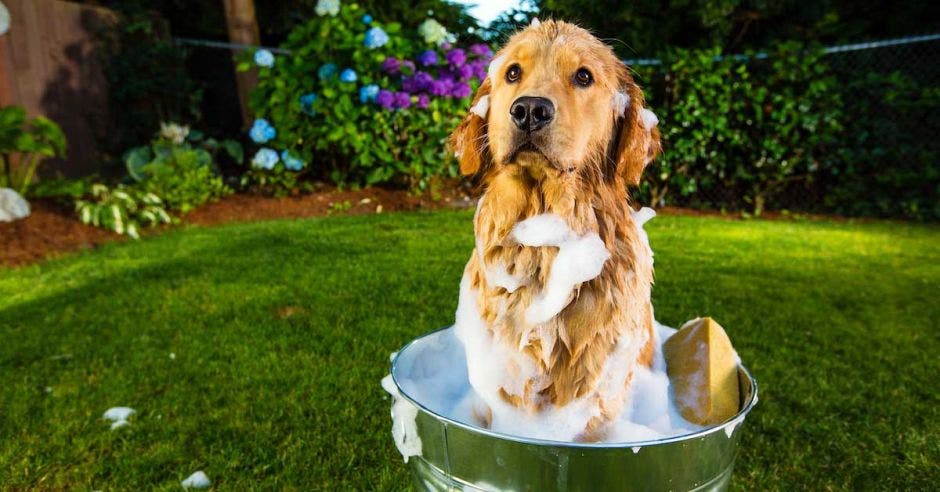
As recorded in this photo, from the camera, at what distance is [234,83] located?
993 centimetres

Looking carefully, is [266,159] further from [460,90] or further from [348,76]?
[460,90]

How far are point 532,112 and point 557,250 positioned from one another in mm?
354

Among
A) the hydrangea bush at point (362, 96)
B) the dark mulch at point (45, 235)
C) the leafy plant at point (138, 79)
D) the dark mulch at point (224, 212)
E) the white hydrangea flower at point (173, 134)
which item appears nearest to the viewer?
the dark mulch at point (45, 235)

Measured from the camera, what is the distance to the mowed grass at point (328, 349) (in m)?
2.44

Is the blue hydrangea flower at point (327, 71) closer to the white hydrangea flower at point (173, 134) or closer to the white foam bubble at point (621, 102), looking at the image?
the white hydrangea flower at point (173, 134)

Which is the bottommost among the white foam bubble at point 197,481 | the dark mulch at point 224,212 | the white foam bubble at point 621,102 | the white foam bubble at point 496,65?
the white foam bubble at point 197,481

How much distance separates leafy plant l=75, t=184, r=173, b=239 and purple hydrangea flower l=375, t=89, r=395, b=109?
8.25 ft

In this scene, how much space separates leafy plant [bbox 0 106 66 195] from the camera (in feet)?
19.2

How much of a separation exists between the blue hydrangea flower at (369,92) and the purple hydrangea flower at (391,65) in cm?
25

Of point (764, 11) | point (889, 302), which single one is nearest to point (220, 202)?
point (889, 302)

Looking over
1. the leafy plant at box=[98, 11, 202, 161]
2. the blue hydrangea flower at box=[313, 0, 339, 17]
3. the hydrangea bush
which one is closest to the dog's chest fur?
the hydrangea bush

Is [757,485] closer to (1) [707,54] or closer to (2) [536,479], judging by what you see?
(2) [536,479]

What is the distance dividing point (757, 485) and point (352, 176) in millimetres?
5987

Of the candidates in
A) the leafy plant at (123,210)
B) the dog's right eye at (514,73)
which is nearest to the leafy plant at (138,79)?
the leafy plant at (123,210)
